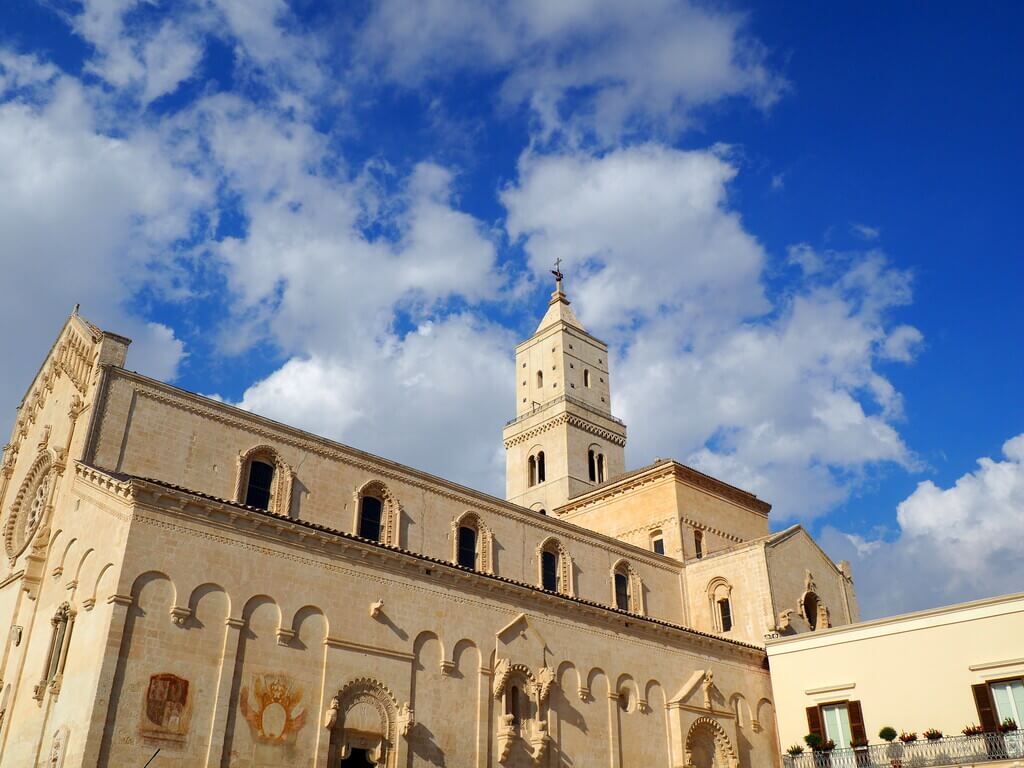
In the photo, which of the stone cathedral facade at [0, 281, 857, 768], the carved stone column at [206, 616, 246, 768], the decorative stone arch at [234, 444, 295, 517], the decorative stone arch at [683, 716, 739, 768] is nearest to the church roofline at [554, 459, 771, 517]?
the stone cathedral facade at [0, 281, 857, 768]

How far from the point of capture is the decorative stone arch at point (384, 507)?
30.9 m

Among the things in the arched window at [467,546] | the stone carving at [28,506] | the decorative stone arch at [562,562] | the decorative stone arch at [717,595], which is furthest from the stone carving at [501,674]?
the decorative stone arch at [717,595]

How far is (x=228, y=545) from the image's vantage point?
22.4m

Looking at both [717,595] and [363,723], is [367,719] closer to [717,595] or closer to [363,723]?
[363,723]

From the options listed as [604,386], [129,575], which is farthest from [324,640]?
[604,386]

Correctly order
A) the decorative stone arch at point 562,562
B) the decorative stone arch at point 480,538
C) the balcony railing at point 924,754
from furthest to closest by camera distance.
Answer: the decorative stone arch at point 562,562 → the decorative stone arch at point 480,538 → the balcony railing at point 924,754

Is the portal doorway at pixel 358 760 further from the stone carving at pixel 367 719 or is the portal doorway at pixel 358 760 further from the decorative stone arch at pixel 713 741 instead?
the decorative stone arch at pixel 713 741

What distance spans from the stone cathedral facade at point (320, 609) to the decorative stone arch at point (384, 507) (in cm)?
11

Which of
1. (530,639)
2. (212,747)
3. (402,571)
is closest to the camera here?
(212,747)

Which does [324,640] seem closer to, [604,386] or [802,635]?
[802,635]

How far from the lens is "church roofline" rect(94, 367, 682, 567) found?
28.5m

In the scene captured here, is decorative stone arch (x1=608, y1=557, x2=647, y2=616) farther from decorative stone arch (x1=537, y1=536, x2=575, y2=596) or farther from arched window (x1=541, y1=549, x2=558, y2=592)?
arched window (x1=541, y1=549, x2=558, y2=592)

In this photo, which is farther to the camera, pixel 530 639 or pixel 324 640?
pixel 530 639

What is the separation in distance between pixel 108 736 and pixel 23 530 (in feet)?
38.9
